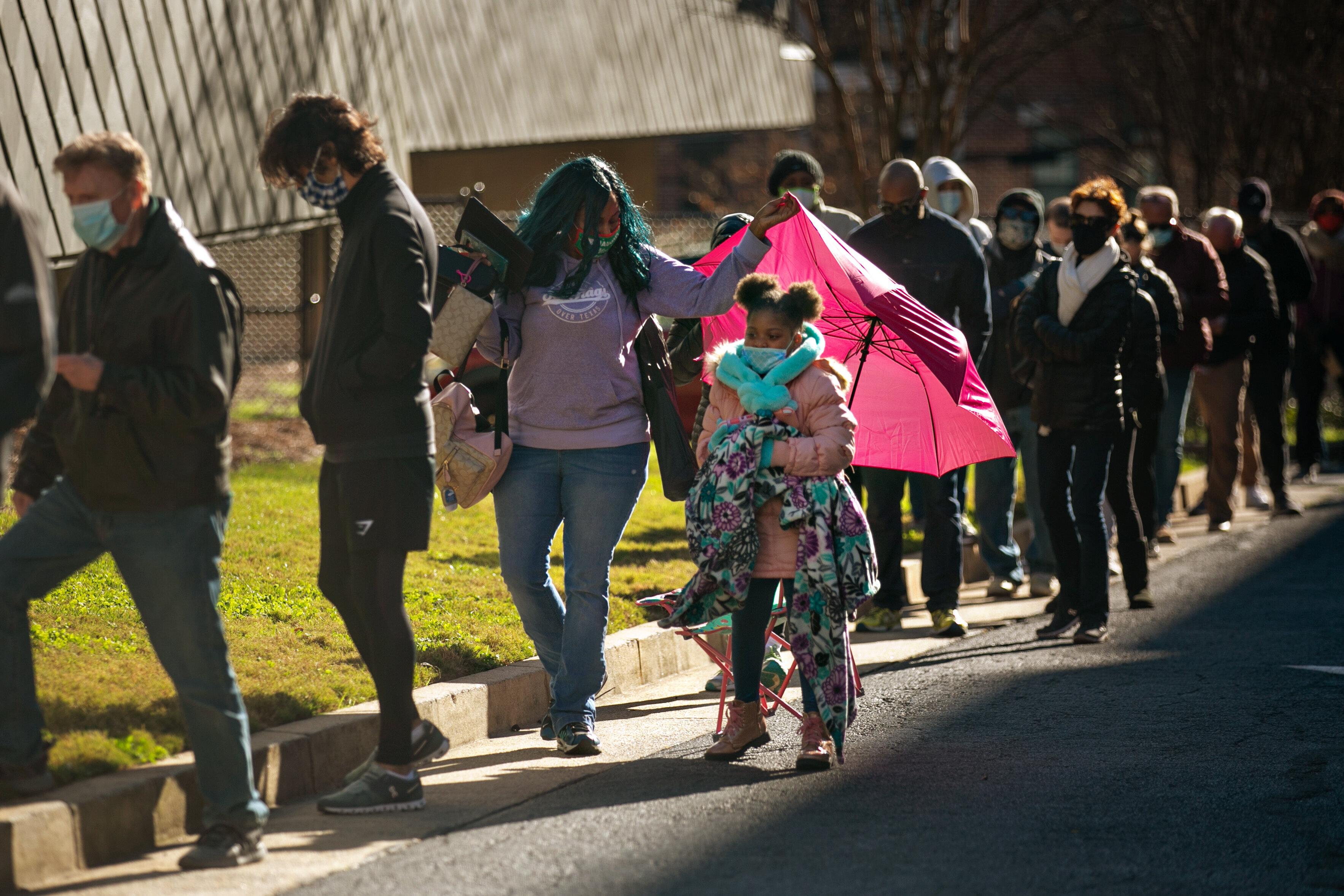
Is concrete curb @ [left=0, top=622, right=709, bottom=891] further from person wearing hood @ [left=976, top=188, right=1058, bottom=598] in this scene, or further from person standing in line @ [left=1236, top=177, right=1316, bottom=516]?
person standing in line @ [left=1236, top=177, right=1316, bottom=516]

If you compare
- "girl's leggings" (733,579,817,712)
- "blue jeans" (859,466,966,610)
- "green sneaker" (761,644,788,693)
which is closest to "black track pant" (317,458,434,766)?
"girl's leggings" (733,579,817,712)

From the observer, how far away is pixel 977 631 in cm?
803

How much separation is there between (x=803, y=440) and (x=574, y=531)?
93 cm

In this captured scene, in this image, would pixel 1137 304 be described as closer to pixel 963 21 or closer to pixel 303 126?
pixel 303 126

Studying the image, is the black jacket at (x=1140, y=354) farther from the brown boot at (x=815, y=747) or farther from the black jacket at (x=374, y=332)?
the black jacket at (x=374, y=332)

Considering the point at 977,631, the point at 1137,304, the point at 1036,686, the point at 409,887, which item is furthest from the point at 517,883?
the point at 1137,304

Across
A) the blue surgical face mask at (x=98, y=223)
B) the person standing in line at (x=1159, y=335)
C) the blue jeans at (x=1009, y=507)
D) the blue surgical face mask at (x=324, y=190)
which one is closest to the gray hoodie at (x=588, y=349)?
the blue surgical face mask at (x=324, y=190)

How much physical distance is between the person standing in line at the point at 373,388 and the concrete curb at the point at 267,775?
0.29 metres

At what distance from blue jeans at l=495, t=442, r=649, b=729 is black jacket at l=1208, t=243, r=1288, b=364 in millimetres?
6803

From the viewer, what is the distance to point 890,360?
6059 mm

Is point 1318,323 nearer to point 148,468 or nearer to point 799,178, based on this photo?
point 799,178

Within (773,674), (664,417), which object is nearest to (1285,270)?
(773,674)

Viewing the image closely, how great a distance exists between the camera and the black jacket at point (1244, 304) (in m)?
11.0

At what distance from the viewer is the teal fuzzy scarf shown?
5.11 metres
